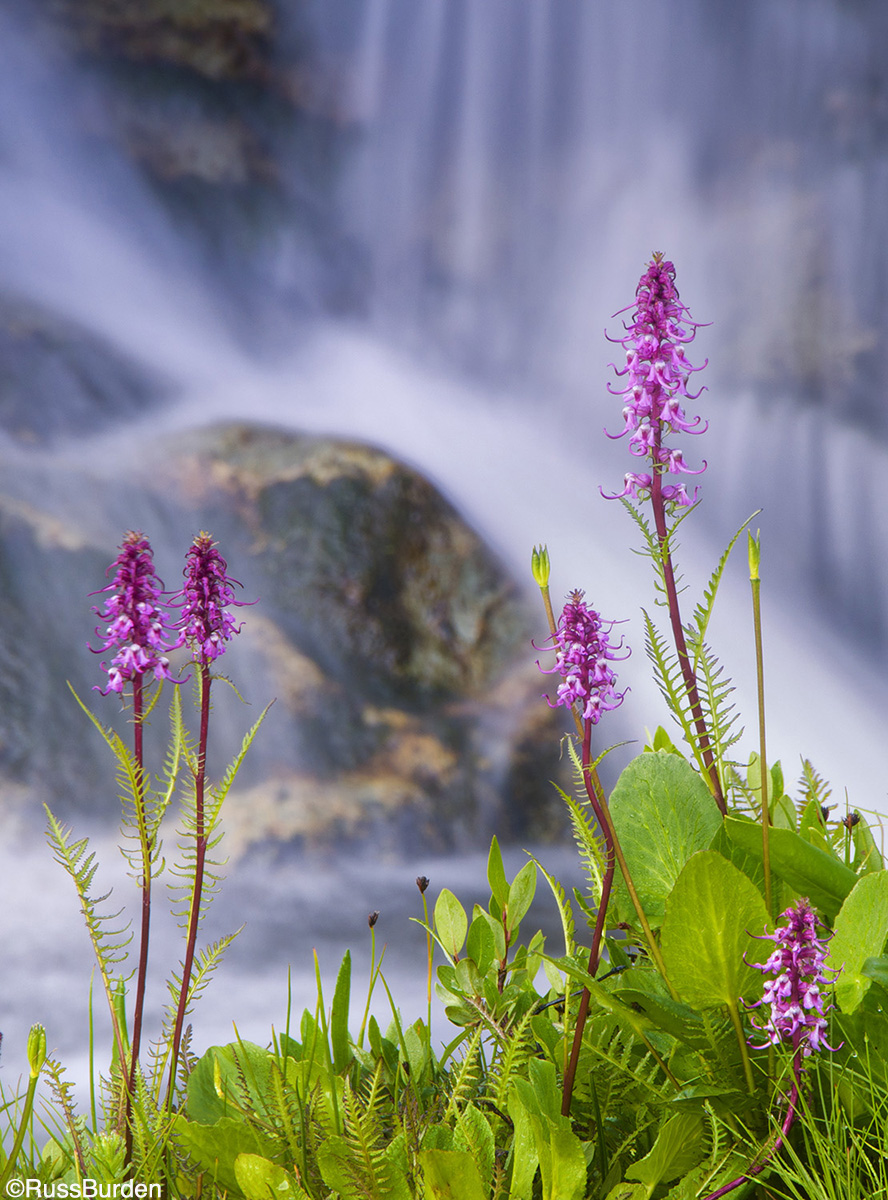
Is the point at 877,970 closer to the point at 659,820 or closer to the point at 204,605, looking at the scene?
the point at 659,820

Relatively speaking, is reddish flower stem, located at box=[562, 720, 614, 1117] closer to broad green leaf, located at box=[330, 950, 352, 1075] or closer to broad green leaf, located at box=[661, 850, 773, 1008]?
broad green leaf, located at box=[661, 850, 773, 1008]

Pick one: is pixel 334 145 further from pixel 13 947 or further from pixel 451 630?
pixel 13 947

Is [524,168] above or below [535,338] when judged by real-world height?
above

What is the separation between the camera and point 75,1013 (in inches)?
149

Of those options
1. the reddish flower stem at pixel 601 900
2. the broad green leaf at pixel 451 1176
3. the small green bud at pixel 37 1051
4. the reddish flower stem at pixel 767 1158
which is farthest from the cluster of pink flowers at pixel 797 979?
the small green bud at pixel 37 1051

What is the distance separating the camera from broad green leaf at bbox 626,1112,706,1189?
81 centimetres

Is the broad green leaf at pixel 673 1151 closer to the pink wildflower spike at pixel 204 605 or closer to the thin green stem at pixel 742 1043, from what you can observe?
the thin green stem at pixel 742 1043

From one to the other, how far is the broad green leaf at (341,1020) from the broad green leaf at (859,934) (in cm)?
51

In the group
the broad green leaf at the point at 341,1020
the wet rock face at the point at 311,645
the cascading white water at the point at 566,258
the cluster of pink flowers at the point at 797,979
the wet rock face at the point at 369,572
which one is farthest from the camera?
the cascading white water at the point at 566,258

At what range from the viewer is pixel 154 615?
2.76ft

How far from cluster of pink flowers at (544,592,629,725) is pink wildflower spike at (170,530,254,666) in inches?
12.0

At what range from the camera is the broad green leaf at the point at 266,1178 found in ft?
2.60

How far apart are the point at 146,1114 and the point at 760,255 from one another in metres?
9.78

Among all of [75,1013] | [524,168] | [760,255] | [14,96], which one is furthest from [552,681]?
[14,96]
